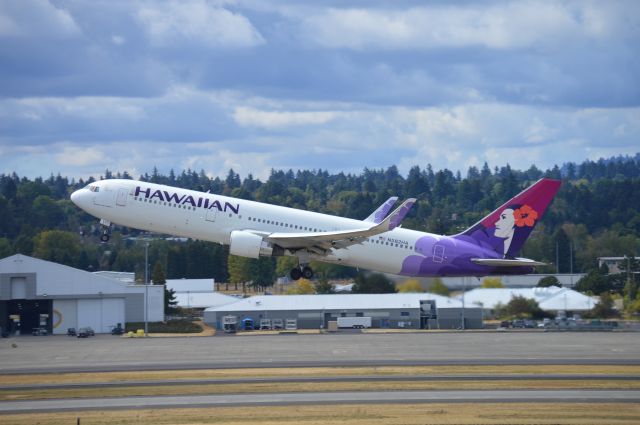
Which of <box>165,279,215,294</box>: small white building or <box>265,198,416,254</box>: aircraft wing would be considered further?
<box>165,279,215,294</box>: small white building

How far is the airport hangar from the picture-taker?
94.4 m

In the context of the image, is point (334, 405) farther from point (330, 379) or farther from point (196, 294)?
point (196, 294)

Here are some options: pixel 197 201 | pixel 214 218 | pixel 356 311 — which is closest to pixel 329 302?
pixel 356 311

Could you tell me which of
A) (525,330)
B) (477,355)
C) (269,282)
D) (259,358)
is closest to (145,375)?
(259,358)

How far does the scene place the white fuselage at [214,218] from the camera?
6575 centimetres

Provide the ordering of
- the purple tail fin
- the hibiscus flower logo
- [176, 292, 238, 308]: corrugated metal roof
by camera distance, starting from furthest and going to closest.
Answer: [176, 292, 238, 308]: corrugated metal roof < the hibiscus flower logo < the purple tail fin

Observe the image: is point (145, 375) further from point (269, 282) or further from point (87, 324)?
point (269, 282)

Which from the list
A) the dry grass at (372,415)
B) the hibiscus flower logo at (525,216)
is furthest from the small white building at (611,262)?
the dry grass at (372,415)

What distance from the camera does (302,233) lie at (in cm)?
6581

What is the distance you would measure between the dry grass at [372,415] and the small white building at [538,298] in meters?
31.5

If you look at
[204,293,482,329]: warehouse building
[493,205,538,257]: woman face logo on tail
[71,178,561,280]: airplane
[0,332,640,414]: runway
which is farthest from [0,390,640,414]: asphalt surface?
[204,293,482,329]: warehouse building

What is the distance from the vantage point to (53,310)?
3735 inches

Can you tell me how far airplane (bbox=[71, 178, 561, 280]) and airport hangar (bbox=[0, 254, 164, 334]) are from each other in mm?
26657

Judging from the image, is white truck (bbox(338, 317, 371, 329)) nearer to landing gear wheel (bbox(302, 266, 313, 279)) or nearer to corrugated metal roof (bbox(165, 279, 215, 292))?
landing gear wheel (bbox(302, 266, 313, 279))
